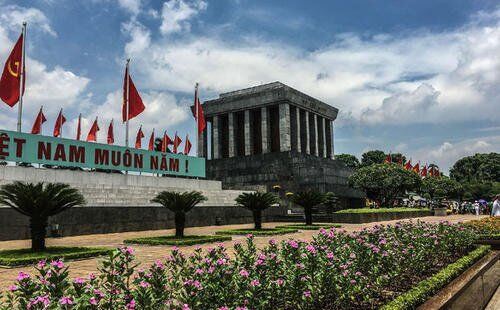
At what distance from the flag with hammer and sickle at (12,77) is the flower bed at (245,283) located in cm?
2161

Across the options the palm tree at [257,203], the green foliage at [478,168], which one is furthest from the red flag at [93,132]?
the green foliage at [478,168]

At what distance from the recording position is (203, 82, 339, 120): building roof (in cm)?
6047

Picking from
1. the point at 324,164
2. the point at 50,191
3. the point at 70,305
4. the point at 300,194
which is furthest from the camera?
the point at 324,164

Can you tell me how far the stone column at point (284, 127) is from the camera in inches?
2324

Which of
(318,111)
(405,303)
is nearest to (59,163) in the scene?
(405,303)

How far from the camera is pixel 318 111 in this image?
6919cm

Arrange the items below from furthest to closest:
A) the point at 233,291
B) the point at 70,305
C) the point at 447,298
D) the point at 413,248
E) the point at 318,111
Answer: the point at 318,111
the point at 413,248
the point at 447,298
the point at 233,291
the point at 70,305

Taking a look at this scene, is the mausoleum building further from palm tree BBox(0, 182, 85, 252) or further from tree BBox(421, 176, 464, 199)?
palm tree BBox(0, 182, 85, 252)

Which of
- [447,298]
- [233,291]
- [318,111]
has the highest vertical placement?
[318,111]

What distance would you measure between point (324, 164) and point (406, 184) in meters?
12.7

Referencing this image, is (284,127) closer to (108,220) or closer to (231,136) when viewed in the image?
(231,136)

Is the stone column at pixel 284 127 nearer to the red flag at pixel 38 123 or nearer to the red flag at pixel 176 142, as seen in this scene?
the red flag at pixel 176 142

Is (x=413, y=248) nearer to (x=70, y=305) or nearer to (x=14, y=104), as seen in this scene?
(x=70, y=305)

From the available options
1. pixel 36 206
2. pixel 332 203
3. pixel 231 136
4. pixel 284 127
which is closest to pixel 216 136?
pixel 231 136
